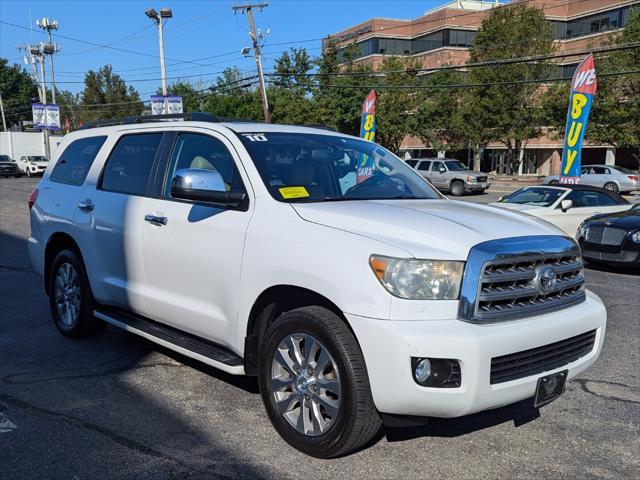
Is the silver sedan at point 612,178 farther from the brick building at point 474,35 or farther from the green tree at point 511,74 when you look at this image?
the brick building at point 474,35

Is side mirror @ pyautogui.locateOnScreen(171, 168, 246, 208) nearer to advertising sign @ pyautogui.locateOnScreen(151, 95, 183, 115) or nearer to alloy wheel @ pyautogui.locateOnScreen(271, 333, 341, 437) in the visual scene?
alloy wheel @ pyautogui.locateOnScreen(271, 333, 341, 437)

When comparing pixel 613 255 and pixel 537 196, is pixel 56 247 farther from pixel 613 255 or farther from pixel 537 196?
pixel 537 196

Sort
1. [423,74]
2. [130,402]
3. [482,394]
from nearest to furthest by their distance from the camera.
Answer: [482,394], [130,402], [423,74]

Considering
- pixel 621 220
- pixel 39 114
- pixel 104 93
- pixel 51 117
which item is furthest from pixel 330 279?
pixel 104 93

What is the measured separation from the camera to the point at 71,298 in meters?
5.72

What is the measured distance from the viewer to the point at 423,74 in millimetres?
56469

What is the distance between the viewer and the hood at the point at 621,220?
396 inches

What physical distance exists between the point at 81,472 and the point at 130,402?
100 cm

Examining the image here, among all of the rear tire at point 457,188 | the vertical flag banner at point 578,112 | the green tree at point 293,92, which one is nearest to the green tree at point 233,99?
the green tree at point 293,92

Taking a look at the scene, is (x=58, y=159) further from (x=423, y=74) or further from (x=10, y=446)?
(x=423, y=74)

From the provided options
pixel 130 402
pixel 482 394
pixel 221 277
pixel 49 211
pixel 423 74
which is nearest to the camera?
pixel 482 394

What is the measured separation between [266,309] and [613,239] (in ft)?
26.4

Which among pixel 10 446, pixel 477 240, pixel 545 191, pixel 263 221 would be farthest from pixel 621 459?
pixel 545 191

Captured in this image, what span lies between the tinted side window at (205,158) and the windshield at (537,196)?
995 cm
